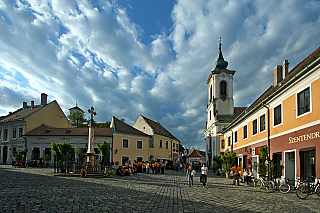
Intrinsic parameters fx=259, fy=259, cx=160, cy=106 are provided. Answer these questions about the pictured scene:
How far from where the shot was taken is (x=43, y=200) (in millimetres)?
9539

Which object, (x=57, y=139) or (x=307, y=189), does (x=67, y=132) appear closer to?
(x=57, y=139)

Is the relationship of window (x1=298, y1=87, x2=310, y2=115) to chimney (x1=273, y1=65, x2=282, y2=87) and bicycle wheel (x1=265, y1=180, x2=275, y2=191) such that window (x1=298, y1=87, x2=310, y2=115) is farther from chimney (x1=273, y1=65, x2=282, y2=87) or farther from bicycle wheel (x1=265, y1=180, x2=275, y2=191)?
chimney (x1=273, y1=65, x2=282, y2=87)

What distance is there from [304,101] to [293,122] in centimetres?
164

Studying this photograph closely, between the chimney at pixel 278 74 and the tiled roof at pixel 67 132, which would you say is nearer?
the chimney at pixel 278 74

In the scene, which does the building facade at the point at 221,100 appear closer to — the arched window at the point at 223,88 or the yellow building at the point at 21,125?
the arched window at the point at 223,88

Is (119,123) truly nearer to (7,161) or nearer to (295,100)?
(7,161)

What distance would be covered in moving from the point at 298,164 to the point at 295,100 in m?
3.67

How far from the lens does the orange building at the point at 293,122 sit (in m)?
13.1

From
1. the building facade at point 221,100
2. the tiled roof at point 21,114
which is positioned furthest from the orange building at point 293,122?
the tiled roof at point 21,114

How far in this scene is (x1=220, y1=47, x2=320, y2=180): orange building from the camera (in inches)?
516

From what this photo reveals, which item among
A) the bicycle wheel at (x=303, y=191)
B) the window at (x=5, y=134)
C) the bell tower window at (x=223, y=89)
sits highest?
the bell tower window at (x=223, y=89)

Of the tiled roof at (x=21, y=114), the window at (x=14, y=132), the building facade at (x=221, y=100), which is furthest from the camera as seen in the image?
the building facade at (x=221, y=100)

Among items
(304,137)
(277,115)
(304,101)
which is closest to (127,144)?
(277,115)

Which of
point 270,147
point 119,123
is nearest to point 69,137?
point 119,123
